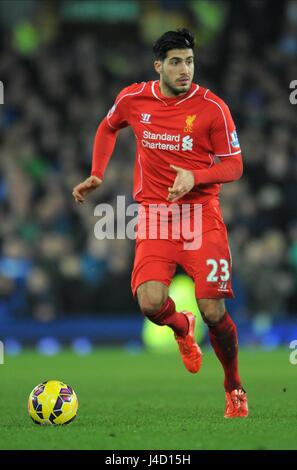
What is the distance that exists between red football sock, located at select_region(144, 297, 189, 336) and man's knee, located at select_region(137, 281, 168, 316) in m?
0.06

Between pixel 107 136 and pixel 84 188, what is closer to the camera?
pixel 84 188

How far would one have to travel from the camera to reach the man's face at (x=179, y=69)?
308 inches

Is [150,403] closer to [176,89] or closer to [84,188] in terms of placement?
[84,188]

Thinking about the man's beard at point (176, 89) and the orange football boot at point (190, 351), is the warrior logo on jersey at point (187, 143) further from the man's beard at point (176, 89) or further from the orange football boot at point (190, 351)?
the orange football boot at point (190, 351)

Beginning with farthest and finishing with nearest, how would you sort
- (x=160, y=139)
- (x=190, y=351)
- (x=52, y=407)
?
(x=190, y=351)
(x=160, y=139)
(x=52, y=407)

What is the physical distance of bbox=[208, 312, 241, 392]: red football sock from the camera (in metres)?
7.78

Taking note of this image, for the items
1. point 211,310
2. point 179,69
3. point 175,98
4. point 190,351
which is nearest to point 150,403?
point 190,351

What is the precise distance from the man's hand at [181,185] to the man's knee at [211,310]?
720 mm

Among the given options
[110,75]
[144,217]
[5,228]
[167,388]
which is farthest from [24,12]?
[144,217]

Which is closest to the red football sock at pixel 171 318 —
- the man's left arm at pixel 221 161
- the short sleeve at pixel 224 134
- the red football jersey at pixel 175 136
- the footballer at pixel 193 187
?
the footballer at pixel 193 187

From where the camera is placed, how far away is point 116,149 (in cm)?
1822

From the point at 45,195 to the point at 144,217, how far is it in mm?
9038

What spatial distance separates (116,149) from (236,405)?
35.2 ft
